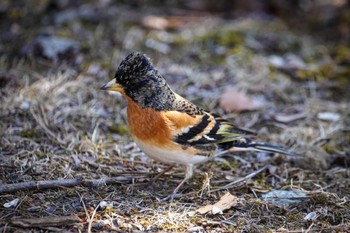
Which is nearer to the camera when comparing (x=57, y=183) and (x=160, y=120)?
(x=57, y=183)

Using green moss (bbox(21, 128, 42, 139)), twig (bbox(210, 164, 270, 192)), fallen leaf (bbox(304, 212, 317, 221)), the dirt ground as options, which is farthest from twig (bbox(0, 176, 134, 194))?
fallen leaf (bbox(304, 212, 317, 221))

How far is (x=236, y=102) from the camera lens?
5059mm

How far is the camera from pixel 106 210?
3.16m

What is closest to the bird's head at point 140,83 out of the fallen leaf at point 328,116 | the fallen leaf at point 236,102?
the fallen leaf at point 236,102

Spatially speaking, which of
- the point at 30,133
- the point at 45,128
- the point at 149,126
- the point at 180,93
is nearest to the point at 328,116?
the point at 180,93

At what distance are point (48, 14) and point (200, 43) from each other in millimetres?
1978

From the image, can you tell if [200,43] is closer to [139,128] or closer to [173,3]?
[173,3]

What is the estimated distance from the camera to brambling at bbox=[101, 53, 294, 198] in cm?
353

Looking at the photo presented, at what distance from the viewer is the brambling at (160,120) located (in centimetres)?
353

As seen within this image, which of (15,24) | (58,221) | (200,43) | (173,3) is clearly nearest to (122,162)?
(58,221)

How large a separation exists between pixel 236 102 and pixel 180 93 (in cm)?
57

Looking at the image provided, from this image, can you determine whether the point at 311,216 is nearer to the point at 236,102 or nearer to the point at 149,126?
the point at 149,126

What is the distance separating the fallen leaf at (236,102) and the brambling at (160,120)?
1.20 meters

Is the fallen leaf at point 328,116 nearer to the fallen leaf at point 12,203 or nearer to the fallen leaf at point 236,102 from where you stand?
the fallen leaf at point 236,102
